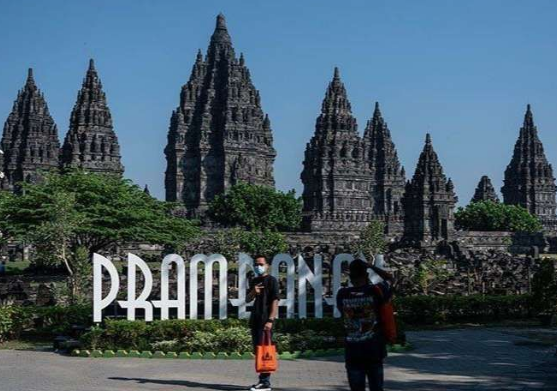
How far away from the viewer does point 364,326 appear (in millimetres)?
9758

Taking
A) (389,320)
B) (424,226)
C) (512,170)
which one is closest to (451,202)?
(424,226)

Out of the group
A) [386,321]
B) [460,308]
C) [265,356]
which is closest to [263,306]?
[265,356]

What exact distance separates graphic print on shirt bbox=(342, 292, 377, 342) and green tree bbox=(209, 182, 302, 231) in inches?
3167

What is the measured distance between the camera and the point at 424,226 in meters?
79.1

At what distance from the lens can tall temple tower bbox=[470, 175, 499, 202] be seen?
450 feet

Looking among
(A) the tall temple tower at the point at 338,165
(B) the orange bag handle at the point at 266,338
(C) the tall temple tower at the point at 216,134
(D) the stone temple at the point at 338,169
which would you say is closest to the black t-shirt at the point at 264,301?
(B) the orange bag handle at the point at 266,338

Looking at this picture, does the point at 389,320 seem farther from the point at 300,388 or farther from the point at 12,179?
the point at 12,179

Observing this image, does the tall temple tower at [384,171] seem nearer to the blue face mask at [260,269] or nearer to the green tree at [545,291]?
the green tree at [545,291]

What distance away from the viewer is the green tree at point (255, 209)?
91.9m

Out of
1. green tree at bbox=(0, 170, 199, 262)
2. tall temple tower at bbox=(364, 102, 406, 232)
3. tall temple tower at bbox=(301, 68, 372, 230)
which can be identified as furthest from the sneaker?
tall temple tower at bbox=(364, 102, 406, 232)

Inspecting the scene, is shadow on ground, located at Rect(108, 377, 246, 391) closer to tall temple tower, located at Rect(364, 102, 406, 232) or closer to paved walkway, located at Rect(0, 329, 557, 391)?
paved walkway, located at Rect(0, 329, 557, 391)

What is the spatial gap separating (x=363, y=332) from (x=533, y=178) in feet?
405

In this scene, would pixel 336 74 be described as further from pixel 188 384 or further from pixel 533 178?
pixel 188 384

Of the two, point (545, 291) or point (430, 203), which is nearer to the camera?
point (545, 291)
